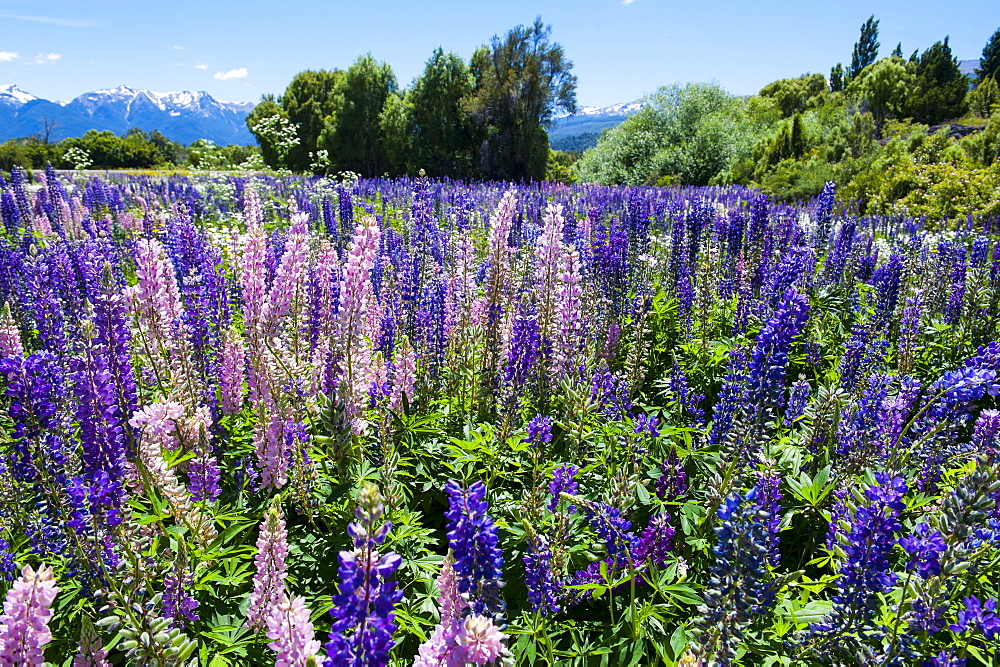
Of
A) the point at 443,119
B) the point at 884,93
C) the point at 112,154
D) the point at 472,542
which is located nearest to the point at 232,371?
the point at 472,542

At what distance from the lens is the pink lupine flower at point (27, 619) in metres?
1.56

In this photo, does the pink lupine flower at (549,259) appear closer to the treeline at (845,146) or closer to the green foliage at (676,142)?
the treeline at (845,146)

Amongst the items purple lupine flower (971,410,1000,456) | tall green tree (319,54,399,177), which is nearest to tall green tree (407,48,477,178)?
tall green tree (319,54,399,177)

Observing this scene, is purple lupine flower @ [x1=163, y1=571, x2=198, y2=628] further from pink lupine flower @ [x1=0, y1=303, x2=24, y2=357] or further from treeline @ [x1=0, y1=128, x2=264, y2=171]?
treeline @ [x1=0, y1=128, x2=264, y2=171]

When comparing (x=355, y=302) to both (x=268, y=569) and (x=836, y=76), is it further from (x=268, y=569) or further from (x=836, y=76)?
(x=836, y=76)

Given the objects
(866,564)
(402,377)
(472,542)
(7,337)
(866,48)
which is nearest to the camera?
(472,542)

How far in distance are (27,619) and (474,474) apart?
248 cm

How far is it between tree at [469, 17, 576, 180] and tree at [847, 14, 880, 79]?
8557 cm

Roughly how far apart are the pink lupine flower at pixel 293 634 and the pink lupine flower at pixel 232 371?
2661mm

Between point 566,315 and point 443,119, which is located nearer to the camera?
point 566,315

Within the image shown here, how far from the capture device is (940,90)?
56500 mm

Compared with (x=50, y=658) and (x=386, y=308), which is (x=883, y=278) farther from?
(x=50, y=658)

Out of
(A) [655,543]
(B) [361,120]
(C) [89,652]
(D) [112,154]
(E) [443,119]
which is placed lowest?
(A) [655,543]

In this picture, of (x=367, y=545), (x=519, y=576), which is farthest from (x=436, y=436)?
(x=367, y=545)
